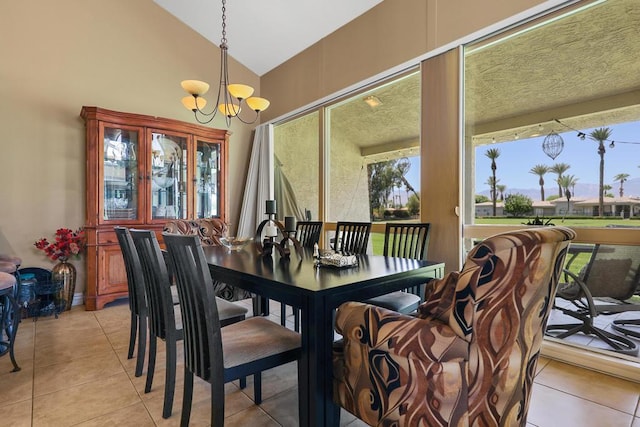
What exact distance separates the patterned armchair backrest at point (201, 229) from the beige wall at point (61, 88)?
1579mm

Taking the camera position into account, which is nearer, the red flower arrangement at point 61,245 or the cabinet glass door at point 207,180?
the red flower arrangement at point 61,245

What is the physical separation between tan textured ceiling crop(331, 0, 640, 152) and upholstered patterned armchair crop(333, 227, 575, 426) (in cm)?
194

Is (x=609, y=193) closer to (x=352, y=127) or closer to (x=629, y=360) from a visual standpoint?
(x=629, y=360)

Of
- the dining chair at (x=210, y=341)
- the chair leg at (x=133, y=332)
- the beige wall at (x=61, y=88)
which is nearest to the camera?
the dining chair at (x=210, y=341)

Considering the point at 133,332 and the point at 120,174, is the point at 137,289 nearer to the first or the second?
the point at 133,332

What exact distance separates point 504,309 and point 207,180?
4240 mm

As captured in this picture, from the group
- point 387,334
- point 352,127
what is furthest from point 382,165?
point 387,334

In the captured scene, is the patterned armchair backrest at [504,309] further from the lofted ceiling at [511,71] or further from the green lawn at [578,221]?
the lofted ceiling at [511,71]

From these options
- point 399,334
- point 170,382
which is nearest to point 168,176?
point 170,382

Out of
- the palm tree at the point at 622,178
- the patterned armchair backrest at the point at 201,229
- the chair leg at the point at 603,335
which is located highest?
the palm tree at the point at 622,178

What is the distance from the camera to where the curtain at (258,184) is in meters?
5.24

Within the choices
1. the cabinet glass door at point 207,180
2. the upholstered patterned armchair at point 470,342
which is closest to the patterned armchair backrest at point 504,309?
the upholstered patterned armchair at point 470,342

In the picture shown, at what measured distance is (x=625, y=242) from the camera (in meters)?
2.25

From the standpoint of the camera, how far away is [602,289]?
2473 mm
